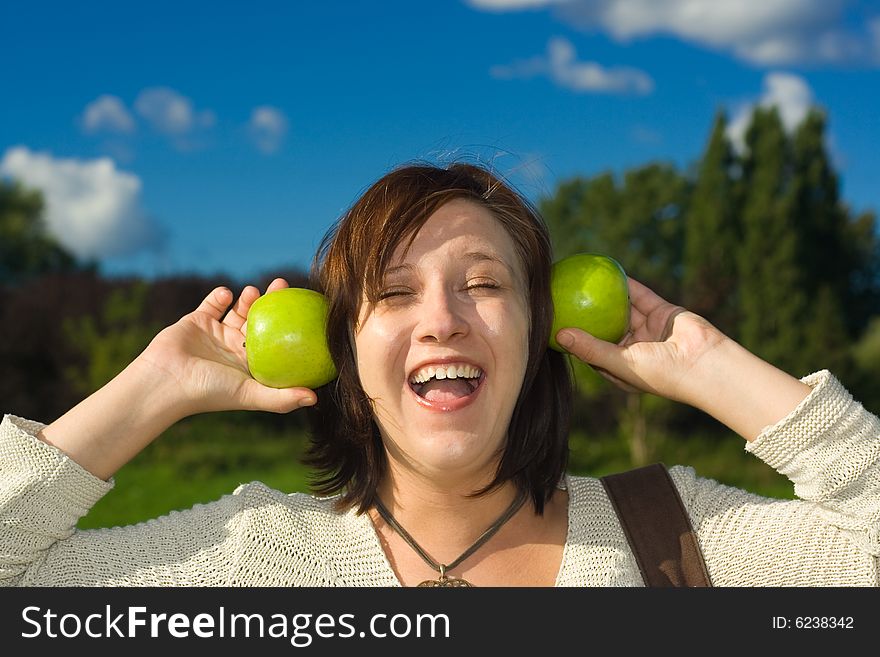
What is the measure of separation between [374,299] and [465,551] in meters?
0.95

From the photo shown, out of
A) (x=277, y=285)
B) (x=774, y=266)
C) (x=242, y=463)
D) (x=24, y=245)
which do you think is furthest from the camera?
(x=24, y=245)

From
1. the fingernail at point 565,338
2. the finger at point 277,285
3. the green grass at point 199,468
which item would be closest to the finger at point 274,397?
the finger at point 277,285

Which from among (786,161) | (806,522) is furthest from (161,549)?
(786,161)

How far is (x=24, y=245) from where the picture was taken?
48.3m

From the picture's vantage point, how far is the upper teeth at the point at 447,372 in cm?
284

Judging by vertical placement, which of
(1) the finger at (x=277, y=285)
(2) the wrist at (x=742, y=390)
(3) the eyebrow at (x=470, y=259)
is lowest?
(2) the wrist at (x=742, y=390)

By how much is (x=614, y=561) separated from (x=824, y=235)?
26133 millimetres

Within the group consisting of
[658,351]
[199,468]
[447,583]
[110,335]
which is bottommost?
[447,583]

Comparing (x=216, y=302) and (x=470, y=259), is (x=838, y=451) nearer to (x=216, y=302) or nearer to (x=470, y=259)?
(x=470, y=259)

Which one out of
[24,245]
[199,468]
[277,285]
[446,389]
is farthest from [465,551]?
[24,245]

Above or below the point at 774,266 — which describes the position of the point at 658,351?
below

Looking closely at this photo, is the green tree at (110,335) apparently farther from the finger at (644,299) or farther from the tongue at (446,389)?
the tongue at (446,389)

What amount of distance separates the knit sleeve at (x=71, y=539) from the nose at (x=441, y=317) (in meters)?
0.94

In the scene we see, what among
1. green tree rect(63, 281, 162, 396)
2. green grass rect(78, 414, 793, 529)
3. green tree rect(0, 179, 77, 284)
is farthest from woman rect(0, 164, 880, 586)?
green tree rect(0, 179, 77, 284)
